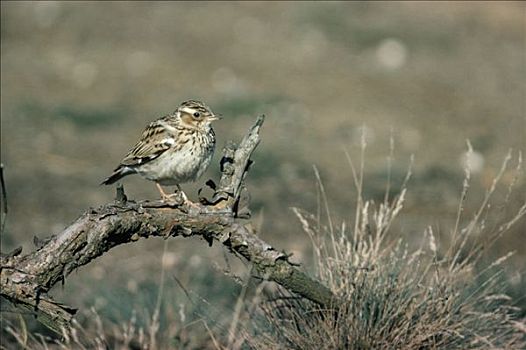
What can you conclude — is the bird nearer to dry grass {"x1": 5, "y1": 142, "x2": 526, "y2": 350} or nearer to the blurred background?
dry grass {"x1": 5, "y1": 142, "x2": 526, "y2": 350}

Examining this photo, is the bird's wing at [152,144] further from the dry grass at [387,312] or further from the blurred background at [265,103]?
the blurred background at [265,103]

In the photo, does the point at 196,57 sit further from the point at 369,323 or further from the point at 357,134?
the point at 369,323

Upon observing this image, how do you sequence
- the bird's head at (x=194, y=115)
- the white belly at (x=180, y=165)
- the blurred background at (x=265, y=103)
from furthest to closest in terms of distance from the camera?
the blurred background at (x=265, y=103) → the bird's head at (x=194, y=115) → the white belly at (x=180, y=165)

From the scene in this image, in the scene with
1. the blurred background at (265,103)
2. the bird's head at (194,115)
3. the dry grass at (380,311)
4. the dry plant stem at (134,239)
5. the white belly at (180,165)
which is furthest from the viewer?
the blurred background at (265,103)

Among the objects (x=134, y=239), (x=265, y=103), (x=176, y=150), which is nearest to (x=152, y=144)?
(x=176, y=150)

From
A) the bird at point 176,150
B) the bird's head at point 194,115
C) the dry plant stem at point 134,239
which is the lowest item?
the dry plant stem at point 134,239

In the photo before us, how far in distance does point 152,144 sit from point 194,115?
283 mm

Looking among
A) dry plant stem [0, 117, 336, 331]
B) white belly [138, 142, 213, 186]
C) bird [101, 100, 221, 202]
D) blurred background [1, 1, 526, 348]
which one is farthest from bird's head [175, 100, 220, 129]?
blurred background [1, 1, 526, 348]

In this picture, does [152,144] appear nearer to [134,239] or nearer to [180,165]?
[180,165]

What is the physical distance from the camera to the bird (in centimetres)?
566

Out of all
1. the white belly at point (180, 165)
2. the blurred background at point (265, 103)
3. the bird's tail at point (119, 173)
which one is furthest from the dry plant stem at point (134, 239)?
the blurred background at point (265, 103)

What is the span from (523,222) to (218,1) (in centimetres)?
1087

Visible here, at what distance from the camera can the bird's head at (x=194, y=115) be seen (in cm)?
582

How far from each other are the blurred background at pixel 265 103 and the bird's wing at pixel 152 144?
1283 millimetres
